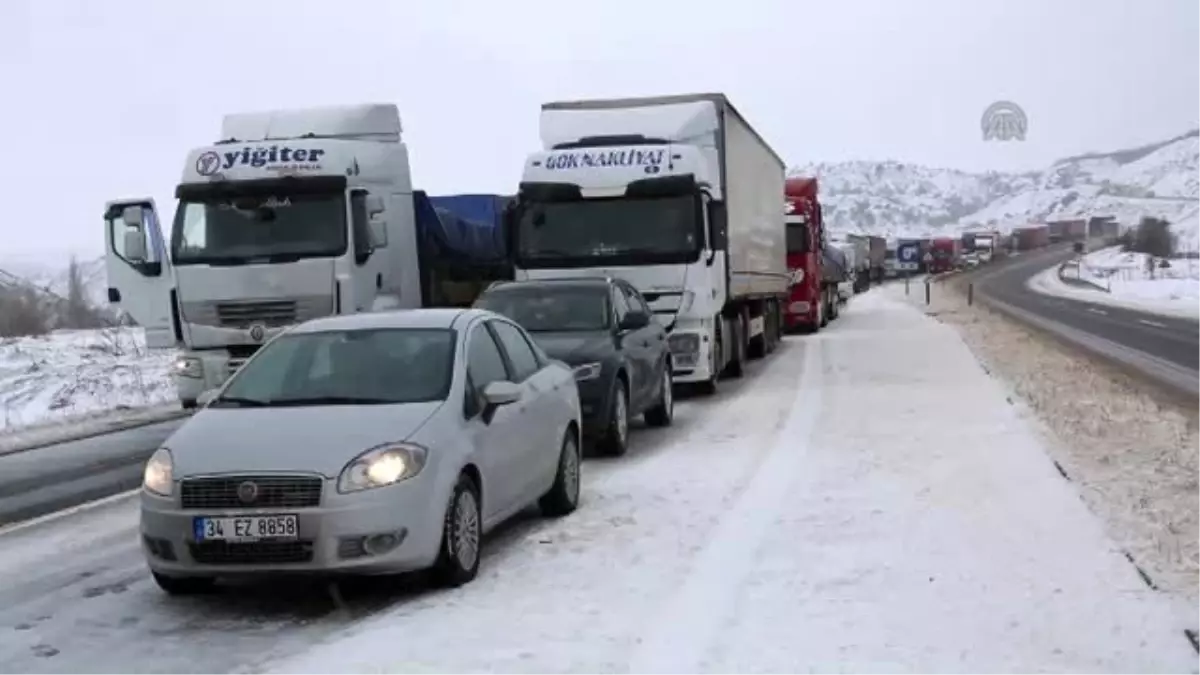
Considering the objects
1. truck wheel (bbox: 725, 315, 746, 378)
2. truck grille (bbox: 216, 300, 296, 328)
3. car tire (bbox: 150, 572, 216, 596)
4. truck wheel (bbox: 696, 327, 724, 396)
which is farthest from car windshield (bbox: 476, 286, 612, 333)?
truck wheel (bbox: 725, 315, 746, 378)

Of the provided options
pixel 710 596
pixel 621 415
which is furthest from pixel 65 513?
pixel 710 596

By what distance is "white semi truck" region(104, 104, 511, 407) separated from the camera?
16141 mm

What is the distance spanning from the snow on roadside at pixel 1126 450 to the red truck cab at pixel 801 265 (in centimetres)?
1267

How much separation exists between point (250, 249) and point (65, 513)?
5.97 metres

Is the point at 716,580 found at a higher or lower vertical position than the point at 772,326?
higher

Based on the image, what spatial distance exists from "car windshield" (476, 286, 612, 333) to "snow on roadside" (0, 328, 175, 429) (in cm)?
745

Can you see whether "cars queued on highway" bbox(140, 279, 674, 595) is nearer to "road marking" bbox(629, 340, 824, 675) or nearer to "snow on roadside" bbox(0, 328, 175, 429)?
"road marking" bbox(629, 340, 824, 675)

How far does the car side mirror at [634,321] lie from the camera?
13.8m

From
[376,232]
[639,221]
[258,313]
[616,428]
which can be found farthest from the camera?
[639,221]

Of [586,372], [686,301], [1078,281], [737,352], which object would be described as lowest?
[1078,281]

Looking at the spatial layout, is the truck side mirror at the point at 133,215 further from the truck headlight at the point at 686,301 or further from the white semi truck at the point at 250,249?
the truck headlight at the point at 686,301

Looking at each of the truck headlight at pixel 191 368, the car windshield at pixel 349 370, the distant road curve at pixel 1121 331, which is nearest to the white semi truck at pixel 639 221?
the truck headlight at pixel 191 368

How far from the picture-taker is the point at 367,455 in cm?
712

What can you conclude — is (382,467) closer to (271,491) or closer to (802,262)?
(271,491)
